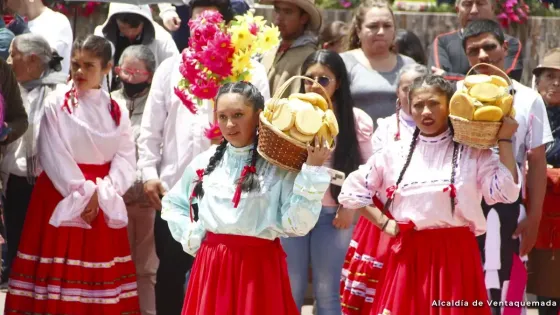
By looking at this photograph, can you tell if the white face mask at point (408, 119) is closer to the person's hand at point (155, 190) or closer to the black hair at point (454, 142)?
the black hair at point (454, 142)

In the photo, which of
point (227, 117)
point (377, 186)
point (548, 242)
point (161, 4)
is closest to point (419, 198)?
point (377, 186)

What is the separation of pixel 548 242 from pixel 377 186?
177 cm

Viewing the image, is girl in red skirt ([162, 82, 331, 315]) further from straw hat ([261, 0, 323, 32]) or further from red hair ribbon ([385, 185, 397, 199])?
straw hat ([261, 0, 323, 32])

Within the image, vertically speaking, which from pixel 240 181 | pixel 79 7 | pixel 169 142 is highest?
pixel 79 7

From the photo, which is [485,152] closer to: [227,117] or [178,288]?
[227,117]

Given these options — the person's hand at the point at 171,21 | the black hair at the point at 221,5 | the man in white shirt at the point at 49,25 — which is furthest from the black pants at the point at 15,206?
the person's hand at the point at 171,21

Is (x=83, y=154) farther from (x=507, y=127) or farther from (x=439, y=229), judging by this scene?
(x=507, y=127)

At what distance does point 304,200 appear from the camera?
223 inches

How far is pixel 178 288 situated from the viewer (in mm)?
7961

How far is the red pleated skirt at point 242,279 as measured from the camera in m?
5.92

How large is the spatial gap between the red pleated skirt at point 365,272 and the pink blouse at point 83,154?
152cm

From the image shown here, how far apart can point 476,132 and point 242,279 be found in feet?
4.46

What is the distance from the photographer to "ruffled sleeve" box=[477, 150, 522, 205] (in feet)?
19.9

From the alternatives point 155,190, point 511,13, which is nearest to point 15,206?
point 155,190
